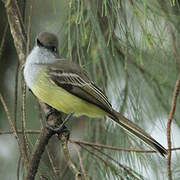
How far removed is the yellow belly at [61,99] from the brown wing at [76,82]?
0.03 m

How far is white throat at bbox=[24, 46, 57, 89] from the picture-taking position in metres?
2.00

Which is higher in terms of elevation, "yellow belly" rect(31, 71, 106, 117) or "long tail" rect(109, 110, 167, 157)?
"yellow belly" rect(31, 71, 106, 117)

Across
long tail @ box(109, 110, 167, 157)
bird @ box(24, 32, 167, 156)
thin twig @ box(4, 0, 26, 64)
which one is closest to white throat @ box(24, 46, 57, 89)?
bird @ box(24, 32, 167, 156)

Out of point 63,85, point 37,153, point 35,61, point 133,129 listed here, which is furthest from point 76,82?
point 37,153

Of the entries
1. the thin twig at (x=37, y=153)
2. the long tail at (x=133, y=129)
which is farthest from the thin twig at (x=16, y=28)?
the long tail at (x=133, y=129)

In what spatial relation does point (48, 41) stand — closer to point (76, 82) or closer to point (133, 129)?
point (76, 82)

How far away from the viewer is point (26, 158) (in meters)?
1.45

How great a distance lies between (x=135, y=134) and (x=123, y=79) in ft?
0.99

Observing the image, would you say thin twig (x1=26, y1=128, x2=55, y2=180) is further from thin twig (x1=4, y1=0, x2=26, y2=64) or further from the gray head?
the gray head

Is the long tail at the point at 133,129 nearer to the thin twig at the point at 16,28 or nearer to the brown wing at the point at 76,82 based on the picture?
the brown wing at the point at 76,82

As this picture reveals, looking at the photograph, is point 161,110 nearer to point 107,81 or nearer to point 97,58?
point 107,81

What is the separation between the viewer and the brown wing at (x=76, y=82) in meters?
2.01

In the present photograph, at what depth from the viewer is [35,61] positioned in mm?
2072

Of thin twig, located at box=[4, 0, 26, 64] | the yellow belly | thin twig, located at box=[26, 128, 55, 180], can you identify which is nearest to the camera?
thin twig, located at box=[26, 128, 55, 180]
